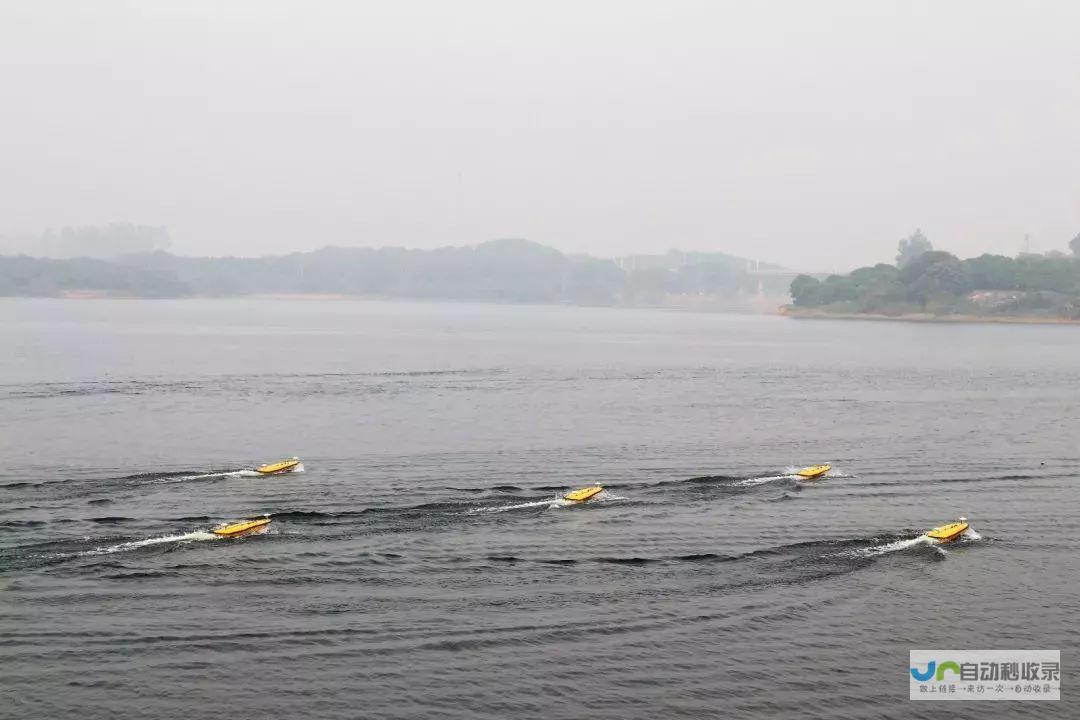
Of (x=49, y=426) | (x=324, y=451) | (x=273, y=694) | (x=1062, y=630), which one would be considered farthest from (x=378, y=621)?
(x=49, y=426)

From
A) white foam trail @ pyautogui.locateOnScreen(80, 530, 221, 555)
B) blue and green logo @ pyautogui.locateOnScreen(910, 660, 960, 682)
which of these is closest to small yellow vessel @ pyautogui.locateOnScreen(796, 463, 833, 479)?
blue and green logo @ pyautogui.locateOnScreen(910, 660, 960, 682)

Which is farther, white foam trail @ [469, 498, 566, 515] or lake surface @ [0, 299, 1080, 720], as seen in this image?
white foam trail @ [469, 498, 566, 515]

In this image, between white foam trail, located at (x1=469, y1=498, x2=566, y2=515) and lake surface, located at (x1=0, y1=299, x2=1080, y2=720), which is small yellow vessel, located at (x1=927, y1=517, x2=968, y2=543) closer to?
lake surface, located at (x1=0, y1=299, x2=1080, y2=720)

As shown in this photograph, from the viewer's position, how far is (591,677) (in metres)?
30.0

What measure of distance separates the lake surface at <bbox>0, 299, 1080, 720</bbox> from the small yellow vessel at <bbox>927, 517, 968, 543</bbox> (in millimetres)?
955

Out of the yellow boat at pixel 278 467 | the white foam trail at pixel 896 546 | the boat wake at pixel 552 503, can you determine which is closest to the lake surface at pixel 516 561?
the white foam trail at pixel 896 546

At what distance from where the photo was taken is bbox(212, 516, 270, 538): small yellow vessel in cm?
4206

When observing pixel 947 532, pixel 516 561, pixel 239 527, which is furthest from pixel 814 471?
pixel 239 527

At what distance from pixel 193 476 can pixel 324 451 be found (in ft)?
35.4

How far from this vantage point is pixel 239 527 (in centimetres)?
4244

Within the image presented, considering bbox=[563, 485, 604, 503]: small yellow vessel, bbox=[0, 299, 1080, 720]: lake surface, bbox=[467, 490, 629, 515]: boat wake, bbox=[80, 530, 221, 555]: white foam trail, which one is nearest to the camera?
bbox=[0, 299, 1080, 720]: lake surface

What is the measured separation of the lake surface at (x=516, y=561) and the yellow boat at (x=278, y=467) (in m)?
1.25

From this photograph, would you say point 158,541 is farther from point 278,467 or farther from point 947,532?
point 947,532

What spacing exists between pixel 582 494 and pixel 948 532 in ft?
50.7
